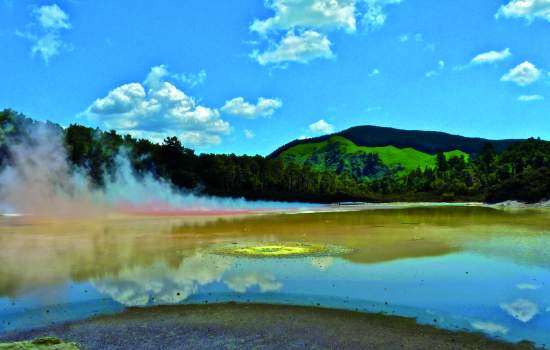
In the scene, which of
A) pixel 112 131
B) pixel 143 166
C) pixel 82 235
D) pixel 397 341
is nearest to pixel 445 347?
pixel 397 341

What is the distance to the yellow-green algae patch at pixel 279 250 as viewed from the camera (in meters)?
28.1

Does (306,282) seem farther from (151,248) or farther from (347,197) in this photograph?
(347,197)

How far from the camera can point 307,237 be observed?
3784 cm

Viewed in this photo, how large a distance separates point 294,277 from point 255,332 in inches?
318

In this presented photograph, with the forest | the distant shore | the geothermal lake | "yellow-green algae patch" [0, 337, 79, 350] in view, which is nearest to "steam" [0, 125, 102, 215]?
the forest

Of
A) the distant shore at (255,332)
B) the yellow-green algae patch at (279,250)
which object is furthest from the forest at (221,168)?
the distant shore at (255,332)

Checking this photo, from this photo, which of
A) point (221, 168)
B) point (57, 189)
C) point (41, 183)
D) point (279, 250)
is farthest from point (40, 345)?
point (221, 168)

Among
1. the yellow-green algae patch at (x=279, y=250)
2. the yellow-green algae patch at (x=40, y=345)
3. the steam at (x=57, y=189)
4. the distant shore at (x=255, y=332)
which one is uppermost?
the steam at (x=57, y=189)

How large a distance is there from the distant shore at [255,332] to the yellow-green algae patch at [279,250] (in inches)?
462

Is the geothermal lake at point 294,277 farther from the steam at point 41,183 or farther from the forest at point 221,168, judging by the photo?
the forest at point 221,168

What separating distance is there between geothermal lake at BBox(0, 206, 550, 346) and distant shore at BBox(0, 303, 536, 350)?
0.93 metres

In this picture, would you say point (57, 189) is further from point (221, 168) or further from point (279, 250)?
point (221, 168)

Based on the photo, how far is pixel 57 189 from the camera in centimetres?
8544

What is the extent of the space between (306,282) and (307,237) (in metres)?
17.4
